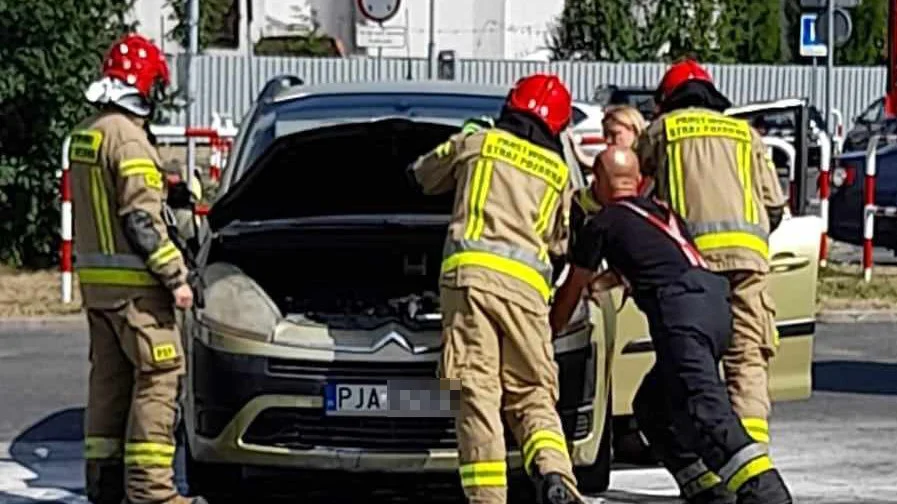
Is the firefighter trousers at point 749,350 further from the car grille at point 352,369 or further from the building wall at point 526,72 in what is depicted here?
the building wall at point 526,72

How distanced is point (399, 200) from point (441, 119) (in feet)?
1.49

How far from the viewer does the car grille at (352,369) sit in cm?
812

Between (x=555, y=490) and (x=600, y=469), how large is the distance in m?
1.08

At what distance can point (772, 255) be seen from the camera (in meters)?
9.14

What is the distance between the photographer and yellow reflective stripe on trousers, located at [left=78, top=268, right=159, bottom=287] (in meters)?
8.12

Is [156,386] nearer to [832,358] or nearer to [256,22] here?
[832,358]

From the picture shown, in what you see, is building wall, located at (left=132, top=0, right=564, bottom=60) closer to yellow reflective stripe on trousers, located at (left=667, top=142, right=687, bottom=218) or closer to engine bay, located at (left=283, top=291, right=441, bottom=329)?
engine bay, located at (left=283, top=291, right=441, bottom=329)

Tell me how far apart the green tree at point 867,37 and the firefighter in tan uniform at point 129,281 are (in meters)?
40.0

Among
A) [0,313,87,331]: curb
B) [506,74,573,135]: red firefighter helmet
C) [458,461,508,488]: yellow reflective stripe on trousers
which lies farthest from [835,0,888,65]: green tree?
[458,461,508,488]: yellow reflective stripe on trousers

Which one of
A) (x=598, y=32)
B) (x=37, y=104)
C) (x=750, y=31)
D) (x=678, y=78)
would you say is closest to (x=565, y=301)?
(x=678, y=78)

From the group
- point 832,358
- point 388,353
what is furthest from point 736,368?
point 832,358

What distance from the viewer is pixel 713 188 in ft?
27.8

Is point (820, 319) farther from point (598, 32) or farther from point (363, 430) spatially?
point (598, 32)

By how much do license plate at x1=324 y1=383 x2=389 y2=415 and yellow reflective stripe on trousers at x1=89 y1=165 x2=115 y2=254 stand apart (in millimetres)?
1046
